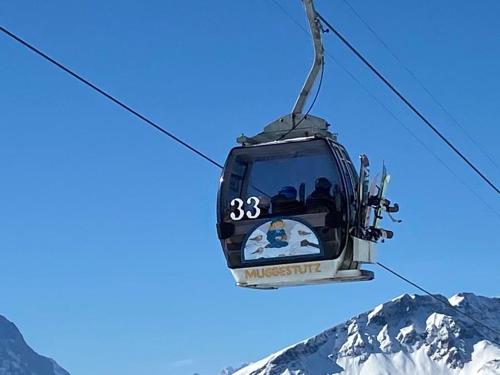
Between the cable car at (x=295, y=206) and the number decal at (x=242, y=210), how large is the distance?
1 centimetres

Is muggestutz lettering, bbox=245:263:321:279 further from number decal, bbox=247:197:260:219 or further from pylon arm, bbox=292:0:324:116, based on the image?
pylon arm, bbox=292:0:324:116

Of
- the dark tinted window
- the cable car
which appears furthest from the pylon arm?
the dark tinted window

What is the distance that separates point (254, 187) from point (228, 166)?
0.47 metres

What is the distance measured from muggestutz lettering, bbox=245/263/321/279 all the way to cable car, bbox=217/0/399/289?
0.01 metres

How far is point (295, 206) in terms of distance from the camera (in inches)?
571

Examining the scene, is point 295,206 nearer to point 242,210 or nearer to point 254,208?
point 254,208

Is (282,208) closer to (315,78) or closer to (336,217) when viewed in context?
(336,217)

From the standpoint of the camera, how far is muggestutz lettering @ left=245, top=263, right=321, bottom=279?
47.6 feet

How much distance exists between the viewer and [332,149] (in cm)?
1432

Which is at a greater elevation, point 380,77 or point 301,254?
point 380,77

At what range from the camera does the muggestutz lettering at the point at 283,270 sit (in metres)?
14.5

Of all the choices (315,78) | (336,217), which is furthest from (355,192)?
(315,78)

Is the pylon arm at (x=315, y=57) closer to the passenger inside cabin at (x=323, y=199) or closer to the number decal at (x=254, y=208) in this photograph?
the passenger inside cabin at (x=323, y=199)

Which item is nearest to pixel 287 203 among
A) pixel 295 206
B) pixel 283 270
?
pixel 295 206
